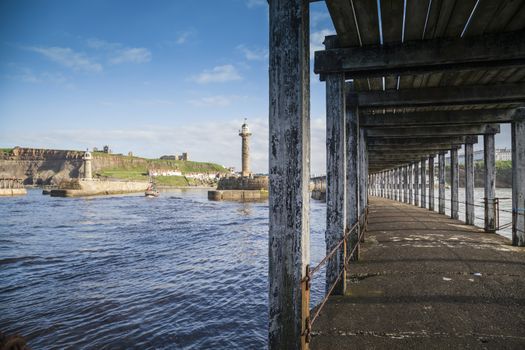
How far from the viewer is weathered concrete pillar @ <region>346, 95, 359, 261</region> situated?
7.23m

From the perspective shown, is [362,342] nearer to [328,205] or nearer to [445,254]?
[328,205]

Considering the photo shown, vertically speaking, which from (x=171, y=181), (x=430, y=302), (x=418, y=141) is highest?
(x=418, y=141)

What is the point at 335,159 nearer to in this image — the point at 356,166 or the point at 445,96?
the point at 356,166

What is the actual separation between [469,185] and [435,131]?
13.0ft

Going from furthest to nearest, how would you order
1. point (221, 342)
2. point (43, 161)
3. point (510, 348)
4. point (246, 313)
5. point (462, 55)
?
1. point (43, 161)
2. point (246, 313)
3. point (221, 342)
4. point (462, 55)
5. point (510, 348)

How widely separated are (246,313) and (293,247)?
5.39 meters

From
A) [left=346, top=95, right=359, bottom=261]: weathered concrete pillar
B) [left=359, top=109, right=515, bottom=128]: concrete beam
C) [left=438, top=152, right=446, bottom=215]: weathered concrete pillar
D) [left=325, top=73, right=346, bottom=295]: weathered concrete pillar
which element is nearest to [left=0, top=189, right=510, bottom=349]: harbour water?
[left=346, top=95, right=359, bottom=261]: weathered concrete pillar

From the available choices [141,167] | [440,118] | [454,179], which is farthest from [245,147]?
[141,167]

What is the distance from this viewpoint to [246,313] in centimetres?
743

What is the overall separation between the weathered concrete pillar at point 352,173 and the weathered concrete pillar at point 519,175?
4.73m

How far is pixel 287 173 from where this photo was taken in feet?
9.15

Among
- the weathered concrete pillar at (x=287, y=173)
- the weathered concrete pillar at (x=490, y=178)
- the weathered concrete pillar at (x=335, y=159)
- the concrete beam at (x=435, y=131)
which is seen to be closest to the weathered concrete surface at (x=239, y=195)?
the concrete beam at (x=435, y=131)

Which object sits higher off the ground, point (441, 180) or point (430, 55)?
point (430, 55)

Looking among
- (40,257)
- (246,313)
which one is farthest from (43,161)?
(246,313)
